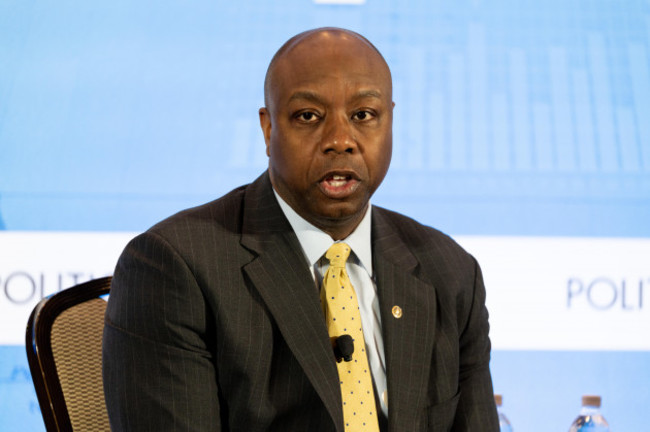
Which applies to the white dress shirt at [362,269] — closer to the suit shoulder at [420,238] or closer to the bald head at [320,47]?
the suit shoulder at [420,238]

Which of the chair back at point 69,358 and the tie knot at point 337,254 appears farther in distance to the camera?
the chair back at point 69,358

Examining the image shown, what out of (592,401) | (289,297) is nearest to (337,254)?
(289,297)

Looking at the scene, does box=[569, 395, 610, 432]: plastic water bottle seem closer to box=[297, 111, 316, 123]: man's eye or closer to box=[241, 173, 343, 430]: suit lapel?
box=[241, 173, 343, 430]: suit lapel

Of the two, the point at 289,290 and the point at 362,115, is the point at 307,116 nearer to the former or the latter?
the point at 362,115

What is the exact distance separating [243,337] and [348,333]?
24 centimetres

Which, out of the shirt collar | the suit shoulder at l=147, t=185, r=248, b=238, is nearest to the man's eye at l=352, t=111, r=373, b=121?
the shirt collar

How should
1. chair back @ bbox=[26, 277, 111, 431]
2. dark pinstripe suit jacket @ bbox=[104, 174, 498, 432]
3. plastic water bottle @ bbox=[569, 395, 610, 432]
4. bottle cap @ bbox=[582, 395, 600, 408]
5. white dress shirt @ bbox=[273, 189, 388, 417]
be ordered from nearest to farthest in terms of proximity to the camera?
1. dark pinstripe suit jacket @ bbox=[104, 174, 498, 432]
2. white dress shirt @ bbox=[273, 189, 388, 417]
3. chair back @ bbox=[26, 277, 111, 431]
4. bottle cap @ bbox=[582, 395, 600, 408]
5. plastic water bottle @ bbox=[569, 395, 610, 432]

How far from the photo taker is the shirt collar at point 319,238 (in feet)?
5.59

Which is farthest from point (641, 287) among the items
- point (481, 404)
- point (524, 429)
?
point (481, 404)

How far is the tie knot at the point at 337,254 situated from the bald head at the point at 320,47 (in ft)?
1.10

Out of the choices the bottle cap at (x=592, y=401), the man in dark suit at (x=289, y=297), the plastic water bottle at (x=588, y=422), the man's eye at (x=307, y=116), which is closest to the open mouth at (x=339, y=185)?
the man in dark suit at (x=289, y=297)

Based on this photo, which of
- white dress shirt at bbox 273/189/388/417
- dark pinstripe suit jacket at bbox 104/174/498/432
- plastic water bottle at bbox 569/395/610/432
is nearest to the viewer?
dark pinstripe suit jacket at bbox 104/174/498/432

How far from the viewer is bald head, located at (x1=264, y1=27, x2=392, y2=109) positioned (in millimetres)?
1625

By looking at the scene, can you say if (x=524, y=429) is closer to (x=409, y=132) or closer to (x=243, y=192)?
(x=409, y=132)
